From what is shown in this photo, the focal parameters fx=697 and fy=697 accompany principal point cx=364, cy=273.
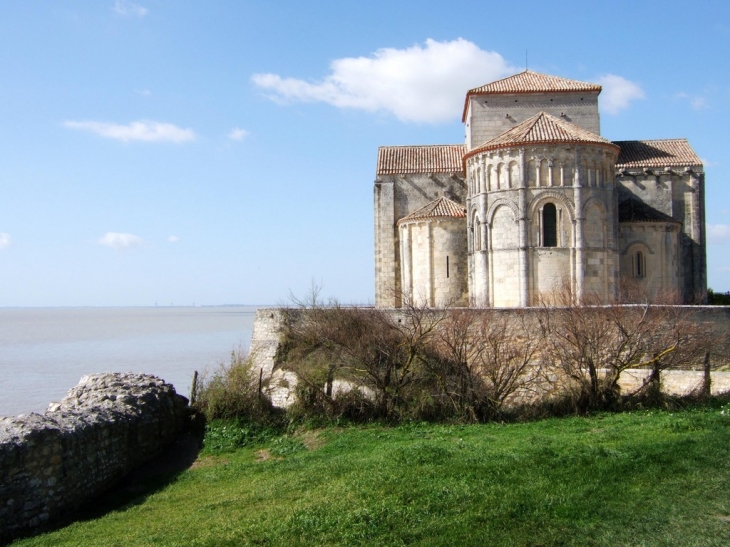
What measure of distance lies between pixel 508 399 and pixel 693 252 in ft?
44.6

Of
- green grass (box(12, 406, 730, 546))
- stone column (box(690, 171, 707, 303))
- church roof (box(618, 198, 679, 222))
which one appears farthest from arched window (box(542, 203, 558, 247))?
green grass (box(12, 406, 730, 546))

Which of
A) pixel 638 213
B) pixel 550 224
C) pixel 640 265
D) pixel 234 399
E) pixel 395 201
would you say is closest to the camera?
pixel 234 399

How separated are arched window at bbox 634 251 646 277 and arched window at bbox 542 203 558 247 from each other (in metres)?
3.63

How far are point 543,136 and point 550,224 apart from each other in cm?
276

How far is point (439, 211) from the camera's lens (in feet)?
82.3

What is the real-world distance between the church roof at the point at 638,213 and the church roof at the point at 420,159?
6.28 metres

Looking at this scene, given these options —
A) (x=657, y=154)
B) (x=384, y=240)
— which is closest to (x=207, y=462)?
(x=384, y=240)

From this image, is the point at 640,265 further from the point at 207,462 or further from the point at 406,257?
the point at 207,462

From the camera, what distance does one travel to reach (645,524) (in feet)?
27.7

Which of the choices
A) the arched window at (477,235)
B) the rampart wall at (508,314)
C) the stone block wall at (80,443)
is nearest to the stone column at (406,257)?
the arched window at (477,235)

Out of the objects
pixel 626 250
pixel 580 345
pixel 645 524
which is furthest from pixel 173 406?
pixel 626 250

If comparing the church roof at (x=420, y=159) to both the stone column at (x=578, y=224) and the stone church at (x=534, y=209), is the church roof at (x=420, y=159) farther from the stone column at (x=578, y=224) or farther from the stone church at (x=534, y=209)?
the stone column at (x=578, y=224)

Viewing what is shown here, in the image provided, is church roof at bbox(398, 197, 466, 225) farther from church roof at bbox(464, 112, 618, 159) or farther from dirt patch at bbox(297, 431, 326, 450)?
dirt patch at bbox(297, 431, 326, 450)

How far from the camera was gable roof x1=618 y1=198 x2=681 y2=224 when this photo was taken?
23.7 metres
